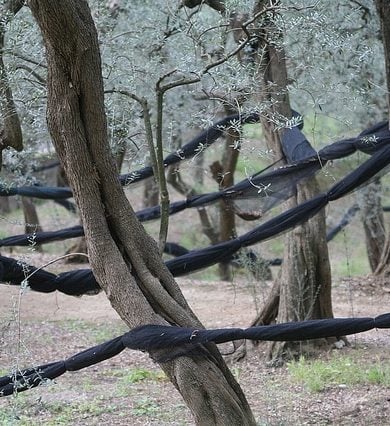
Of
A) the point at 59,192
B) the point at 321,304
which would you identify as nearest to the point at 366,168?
the point at 321,304

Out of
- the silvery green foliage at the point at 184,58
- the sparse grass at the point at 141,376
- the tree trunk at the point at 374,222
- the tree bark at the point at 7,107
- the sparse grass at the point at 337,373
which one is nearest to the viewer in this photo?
the silvery green foliage at the point at 184,58

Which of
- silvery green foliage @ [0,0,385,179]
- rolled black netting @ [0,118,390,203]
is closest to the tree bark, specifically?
silvery green foliage @ [0,0,385,179]

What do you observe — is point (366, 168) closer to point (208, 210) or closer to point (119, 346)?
point (119, 346)

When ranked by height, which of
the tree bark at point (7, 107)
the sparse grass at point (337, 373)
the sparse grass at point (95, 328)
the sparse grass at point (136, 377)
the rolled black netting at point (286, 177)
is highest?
the tree bark at point (7, 107)

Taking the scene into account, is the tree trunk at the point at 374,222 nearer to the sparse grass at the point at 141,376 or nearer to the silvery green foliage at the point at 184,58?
the silvery green foliage at the point at 184,58

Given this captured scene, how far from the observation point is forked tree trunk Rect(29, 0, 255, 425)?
3.62 metres

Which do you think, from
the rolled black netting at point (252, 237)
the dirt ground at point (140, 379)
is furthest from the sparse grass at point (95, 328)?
the rolled black netting at point (252, 237)

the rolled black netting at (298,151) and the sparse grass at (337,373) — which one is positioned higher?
the rolled black netting at (298,151)

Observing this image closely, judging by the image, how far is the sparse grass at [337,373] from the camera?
5512 mm

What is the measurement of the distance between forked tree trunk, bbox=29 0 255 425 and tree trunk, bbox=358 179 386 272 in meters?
7.46

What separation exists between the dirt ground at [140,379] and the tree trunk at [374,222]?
1.94 m

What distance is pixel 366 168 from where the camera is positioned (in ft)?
18.4

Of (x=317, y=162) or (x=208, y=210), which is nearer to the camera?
(x=317, y=162)

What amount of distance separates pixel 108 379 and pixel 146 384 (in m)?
0.44
